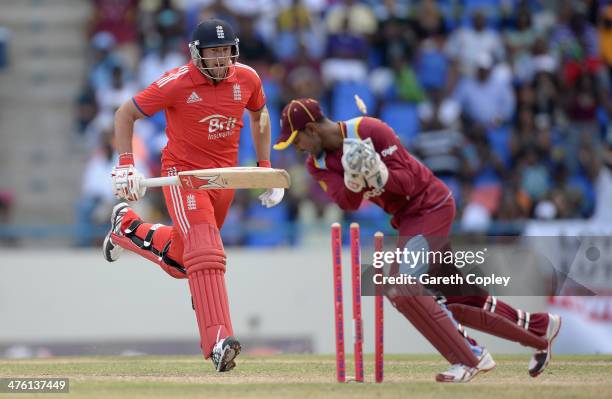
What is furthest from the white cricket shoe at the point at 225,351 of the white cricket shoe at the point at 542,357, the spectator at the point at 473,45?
the spectator at the point at 473,45

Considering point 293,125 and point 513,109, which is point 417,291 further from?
point 513,109

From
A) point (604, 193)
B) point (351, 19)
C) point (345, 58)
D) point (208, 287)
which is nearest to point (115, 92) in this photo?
point (345, 58)

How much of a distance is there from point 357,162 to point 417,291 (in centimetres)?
86

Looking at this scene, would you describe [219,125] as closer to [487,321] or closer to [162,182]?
[162,182]

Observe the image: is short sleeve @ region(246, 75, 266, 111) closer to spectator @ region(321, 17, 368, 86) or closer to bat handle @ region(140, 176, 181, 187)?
bat handle @ region(140, 176, 181, 187)

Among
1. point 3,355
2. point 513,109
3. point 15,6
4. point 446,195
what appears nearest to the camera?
point 446,195

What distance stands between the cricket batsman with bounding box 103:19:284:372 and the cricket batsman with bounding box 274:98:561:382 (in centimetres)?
68

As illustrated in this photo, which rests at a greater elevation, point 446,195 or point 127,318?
point 446,195

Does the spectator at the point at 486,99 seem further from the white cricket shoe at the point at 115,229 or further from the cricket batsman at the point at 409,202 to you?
the cricket batsman at the point at 409,202

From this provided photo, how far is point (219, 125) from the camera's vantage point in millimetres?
8391

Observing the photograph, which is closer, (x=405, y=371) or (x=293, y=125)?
(x=293, y=125)

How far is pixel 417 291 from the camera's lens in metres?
7.57

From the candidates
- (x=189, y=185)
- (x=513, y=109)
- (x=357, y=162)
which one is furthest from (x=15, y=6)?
(x=357, y=162)

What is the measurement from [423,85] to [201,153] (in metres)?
7.21
